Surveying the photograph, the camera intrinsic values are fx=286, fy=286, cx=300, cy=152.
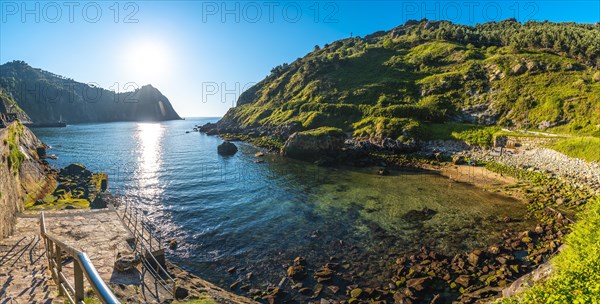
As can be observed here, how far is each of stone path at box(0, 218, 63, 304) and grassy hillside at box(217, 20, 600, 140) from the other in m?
62.6

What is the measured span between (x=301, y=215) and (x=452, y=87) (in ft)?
250

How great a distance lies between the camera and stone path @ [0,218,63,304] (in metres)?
9.91

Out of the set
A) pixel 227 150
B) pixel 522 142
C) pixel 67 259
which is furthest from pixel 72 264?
pixel 522 142

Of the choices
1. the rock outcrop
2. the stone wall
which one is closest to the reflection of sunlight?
the rock outcrop

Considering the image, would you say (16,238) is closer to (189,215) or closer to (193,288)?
(193,288)

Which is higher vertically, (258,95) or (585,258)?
(258,95)

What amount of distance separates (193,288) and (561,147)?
171 feet

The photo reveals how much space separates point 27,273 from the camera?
12.1 m

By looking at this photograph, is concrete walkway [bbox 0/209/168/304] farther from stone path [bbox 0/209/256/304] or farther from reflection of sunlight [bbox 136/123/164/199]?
reflection of sunlight [bbox 136/123/164/199]

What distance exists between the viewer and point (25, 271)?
12406 millimetres

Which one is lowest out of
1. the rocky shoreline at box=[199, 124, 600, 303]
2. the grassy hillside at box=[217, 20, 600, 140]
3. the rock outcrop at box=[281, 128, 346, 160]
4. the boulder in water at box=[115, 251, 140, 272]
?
the rocky shoreline at box=[199, 124, 600, 303]

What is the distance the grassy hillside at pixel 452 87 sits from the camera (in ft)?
204

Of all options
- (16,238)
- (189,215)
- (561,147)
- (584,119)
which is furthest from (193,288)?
(584,119)

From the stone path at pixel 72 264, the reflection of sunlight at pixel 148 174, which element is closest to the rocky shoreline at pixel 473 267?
the stone path at pixel 72 264
